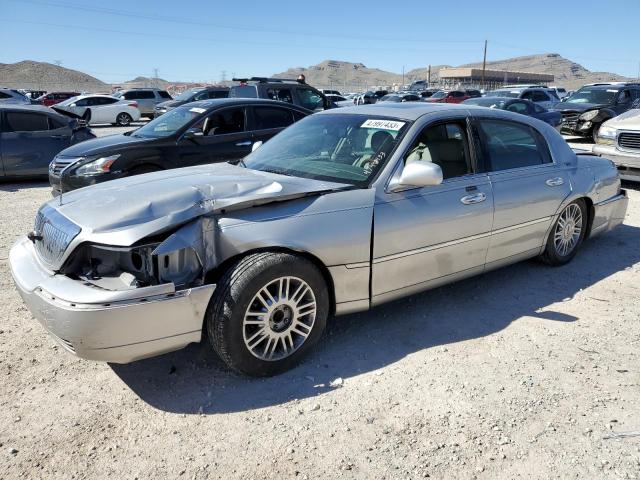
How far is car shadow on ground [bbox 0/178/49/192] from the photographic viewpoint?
30.8 ft

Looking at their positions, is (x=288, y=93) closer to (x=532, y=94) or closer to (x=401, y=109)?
(x=401, y=109)

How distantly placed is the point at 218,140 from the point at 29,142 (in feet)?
13.7

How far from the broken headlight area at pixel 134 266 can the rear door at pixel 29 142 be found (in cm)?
771

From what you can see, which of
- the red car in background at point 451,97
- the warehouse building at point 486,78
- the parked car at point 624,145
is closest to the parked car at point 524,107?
the parked car at point 624,145

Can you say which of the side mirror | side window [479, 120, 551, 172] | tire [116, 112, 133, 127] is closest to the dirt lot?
the side mirror

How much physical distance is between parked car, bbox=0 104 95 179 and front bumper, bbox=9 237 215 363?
7.66m

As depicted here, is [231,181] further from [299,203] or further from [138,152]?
[138,152]

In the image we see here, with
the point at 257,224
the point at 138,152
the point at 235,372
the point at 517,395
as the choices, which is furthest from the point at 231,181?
the point at 138,152

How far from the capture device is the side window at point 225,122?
766 cm

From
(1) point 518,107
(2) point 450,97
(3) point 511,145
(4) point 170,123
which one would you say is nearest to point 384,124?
(3) point 511,145

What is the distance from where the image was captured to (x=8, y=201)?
8219 mm

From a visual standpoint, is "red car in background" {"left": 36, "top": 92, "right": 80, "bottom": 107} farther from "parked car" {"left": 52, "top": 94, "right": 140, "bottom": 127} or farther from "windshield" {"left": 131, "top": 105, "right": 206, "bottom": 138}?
"windshield" {"left": 131, "top": 105, "right": 206, "bottom": 138}

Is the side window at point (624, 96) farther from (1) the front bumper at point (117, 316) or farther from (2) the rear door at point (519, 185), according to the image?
(1) the front bumper at point (117, 316)

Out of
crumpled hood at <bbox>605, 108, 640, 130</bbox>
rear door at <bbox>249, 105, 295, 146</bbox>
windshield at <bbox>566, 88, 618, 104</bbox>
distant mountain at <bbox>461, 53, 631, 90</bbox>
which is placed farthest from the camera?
distant mountain at <bbox>461, 53, 631, 90</bbox>
